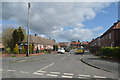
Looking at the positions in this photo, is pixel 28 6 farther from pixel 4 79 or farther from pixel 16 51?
pixel 4 79

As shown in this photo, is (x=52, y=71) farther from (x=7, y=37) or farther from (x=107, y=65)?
(x=7, y=37)

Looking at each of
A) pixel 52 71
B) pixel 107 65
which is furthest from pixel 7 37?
pixel 107 65

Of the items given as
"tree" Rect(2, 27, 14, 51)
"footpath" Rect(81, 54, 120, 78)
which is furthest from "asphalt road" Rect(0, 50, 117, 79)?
"tree" Rect(2, 27, 14, 51)

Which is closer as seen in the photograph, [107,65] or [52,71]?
[52,71]

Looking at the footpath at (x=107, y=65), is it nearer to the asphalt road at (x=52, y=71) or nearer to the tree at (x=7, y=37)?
the asphalt road at (x=52, y=71)

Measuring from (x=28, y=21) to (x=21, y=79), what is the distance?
60.3 ft

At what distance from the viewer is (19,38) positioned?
1129 inches

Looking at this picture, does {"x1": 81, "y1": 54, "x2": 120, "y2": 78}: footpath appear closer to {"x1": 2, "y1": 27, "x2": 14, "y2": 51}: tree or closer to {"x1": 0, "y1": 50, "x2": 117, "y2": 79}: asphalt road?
{"x1": 0, "y1": 50, "x2": 117, "y2": 79}: asphalt road

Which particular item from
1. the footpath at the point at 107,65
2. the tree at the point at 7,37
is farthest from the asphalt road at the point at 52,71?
the tree at the point at 7,37

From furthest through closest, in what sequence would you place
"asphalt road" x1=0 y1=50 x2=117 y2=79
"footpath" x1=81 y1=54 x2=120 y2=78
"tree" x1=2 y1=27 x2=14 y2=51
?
"tree" x1=2 y1=27 x2=14 y2=51 → "footpath" x1=81 y1=54 x2=120 y2=78 → "asphalt road" x1=0 y1=50 x2=117 y2=79

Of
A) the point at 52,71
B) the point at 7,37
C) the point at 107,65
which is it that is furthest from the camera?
the point at 7,37

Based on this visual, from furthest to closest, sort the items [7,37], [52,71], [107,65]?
[7,37]
[107,65]
[52,71]

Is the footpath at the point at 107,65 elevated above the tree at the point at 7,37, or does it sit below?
below

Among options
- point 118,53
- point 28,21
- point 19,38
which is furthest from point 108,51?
point 19,38
